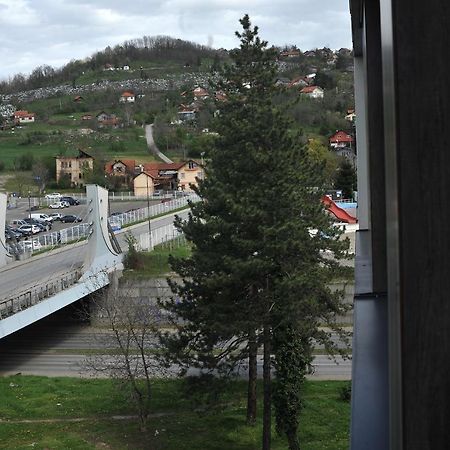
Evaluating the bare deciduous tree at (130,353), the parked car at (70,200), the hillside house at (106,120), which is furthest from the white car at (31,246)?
the hillside house at (106,120)

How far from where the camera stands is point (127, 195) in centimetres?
4216

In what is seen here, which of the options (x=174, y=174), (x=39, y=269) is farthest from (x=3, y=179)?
(x=39, y=269)

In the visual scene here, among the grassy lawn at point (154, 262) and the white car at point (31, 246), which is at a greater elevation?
the white car at point (31, 246)

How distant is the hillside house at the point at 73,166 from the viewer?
44.2 metres

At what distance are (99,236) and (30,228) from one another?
440 inches

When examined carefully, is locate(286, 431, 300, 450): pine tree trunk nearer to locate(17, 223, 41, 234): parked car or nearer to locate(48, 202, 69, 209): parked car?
locate(17, 223, 41, 234): parked car

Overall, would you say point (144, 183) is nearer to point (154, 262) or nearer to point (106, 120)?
Result: point (154, 262)

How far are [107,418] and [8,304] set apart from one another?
482 centimetres

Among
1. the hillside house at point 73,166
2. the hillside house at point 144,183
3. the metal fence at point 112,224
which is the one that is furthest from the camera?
the hillside house at point 73,166

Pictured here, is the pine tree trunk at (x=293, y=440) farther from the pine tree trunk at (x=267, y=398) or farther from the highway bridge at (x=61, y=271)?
the highway bridge at (x=61, y=271)

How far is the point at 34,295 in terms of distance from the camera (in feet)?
56.5

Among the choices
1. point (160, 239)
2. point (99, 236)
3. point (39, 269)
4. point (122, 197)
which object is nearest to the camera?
point (99, 236)

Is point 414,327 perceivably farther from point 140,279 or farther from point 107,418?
point 140,279

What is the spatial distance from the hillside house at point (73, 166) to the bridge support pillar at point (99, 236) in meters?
23.5
